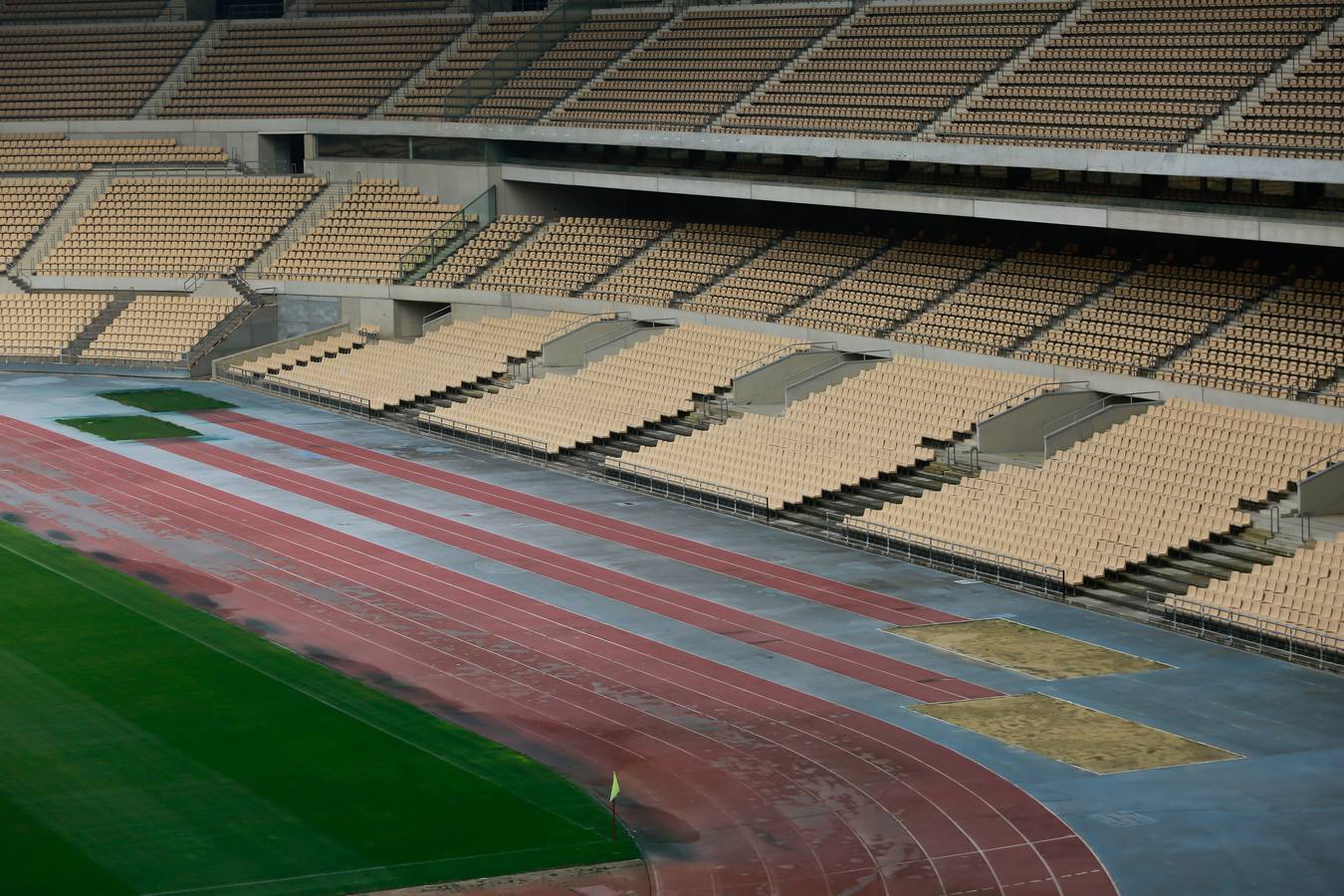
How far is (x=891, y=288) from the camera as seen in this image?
42.4 metres

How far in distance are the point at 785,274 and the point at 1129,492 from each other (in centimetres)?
1532

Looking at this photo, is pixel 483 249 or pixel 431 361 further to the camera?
pixel 483 249

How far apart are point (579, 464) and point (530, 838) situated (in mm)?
19854

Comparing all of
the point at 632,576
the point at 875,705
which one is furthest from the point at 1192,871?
the point at 632,576

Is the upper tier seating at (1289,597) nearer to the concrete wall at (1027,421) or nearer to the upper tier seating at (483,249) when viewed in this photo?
the concrete wall at (1027,421)

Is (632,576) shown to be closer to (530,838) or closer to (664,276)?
(530,838)

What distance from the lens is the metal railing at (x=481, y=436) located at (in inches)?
1569

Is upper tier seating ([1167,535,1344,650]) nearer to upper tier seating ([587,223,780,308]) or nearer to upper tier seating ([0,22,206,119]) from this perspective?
upper tier seating ([587,223,780,308])

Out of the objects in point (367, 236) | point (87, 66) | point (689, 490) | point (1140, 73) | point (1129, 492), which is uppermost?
point (87, 66)

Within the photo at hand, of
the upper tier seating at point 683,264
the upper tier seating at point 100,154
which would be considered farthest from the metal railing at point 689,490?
the upper tier seating at point 100,154

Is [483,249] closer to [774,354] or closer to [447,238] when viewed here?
[447,238]

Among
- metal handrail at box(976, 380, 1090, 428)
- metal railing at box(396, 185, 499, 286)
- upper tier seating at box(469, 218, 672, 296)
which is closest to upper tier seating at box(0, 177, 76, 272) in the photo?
metal railing at box(396, 185, 499, 286)

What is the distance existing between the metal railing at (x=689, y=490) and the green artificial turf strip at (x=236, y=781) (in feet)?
35.9

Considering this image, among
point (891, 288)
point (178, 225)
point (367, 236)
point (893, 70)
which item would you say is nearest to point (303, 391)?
point (367, 236)
